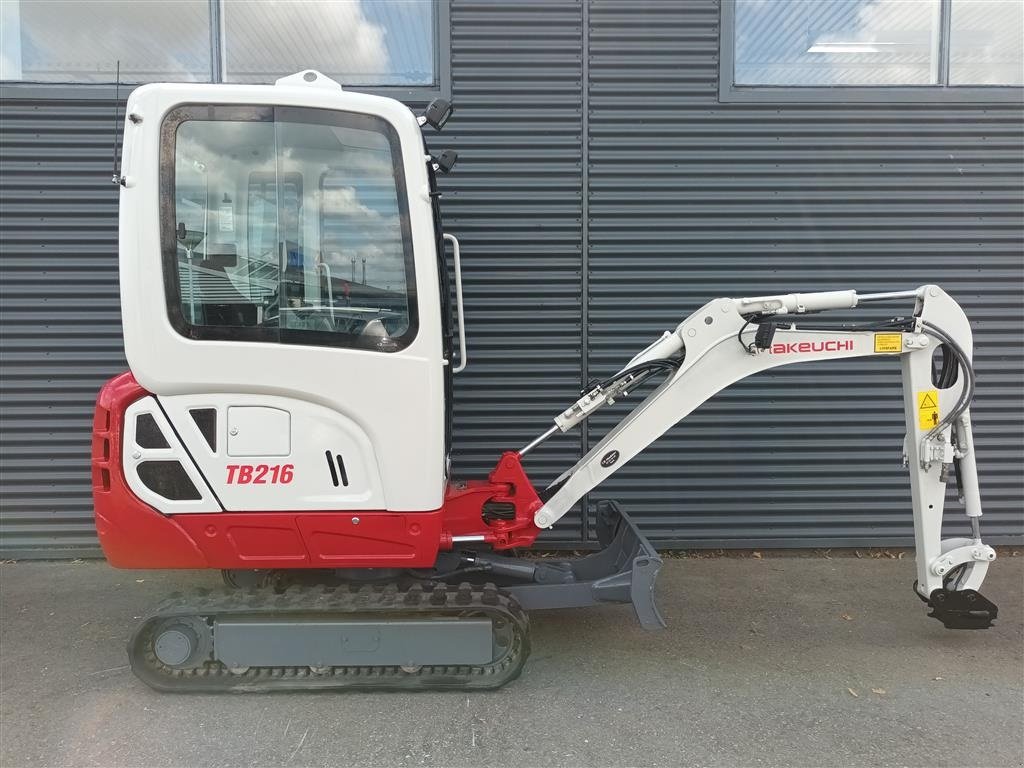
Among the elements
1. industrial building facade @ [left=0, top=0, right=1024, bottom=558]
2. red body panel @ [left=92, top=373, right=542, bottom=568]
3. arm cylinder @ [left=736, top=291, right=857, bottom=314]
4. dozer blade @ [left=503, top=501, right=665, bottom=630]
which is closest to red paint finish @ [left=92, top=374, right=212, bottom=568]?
red body panel @ [left=92, top=373, right=542, bottom=568]

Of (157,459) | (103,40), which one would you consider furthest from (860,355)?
(103,40)

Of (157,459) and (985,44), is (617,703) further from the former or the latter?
(985,44)

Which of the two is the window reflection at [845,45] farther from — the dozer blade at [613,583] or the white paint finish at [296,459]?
the white paint finish at [296,459]

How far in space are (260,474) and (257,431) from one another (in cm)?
19

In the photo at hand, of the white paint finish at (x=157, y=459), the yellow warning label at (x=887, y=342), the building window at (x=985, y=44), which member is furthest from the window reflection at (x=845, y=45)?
the white paint finish at (x=157, y=459)

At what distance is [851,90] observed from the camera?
471cm

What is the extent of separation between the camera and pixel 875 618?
3.81 m

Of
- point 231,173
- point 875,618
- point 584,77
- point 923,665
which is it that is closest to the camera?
point 231,173

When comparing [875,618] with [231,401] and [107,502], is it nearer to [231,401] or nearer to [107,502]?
[231,401]

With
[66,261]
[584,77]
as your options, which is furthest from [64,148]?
[584,77]

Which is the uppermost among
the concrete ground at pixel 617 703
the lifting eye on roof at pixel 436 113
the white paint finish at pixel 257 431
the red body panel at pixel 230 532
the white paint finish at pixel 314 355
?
the lifting eye on roof at pixel 436 113

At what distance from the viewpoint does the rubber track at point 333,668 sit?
9.71 feet

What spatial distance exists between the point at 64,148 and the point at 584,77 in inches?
151

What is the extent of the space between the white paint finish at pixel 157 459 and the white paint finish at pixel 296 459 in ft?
0.14
